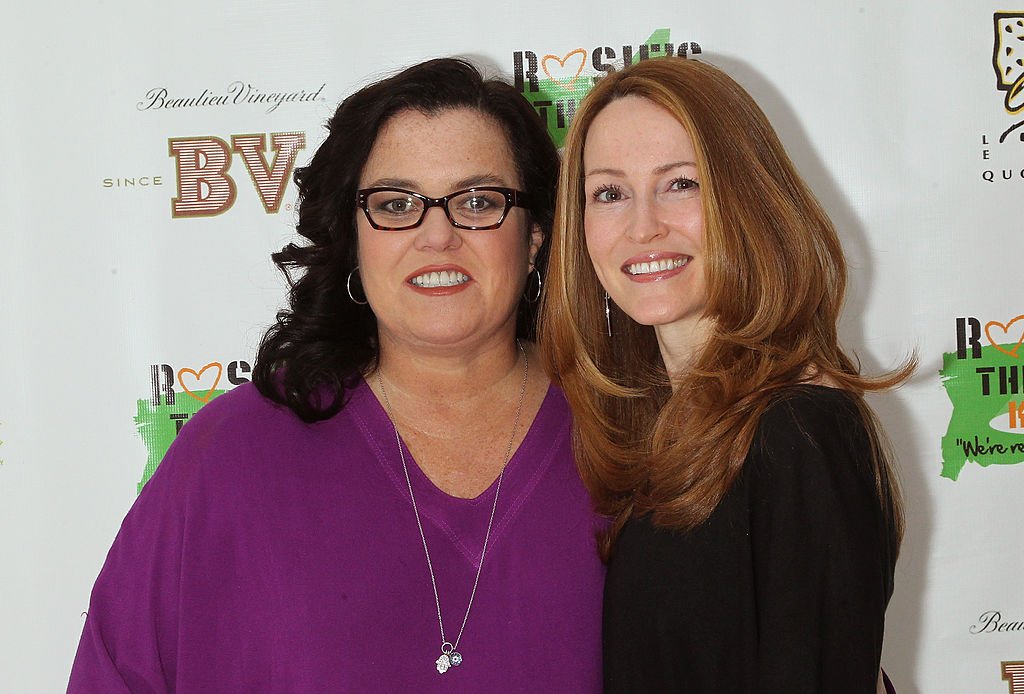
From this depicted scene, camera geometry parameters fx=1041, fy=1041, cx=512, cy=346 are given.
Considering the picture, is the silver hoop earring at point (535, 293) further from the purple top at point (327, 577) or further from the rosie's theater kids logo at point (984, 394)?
the rosie's theater kids logo at point (984, 394)

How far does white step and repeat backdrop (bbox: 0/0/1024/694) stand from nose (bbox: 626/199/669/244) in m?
0.80

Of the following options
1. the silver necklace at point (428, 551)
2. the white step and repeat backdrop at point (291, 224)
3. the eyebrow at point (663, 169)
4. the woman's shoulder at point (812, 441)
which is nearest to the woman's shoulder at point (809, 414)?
the woman's shoulder at point (812, 441)

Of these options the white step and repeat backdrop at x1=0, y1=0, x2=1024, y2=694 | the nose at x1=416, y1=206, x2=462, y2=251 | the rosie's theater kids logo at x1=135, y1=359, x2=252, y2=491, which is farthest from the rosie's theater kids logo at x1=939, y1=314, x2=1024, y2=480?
the rosie's theater kids logo at x1=135, y1=359, x2=252, y2=491

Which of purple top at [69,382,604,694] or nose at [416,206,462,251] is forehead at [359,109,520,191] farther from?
purple top at [69,382,604,694]

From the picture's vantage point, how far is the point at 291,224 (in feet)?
6.89

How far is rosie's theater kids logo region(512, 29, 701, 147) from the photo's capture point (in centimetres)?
205

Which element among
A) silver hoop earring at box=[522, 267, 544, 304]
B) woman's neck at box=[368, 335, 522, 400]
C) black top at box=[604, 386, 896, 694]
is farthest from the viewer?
silver hoop earring at box=[522, 267, 544, 304]

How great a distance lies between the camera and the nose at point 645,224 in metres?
1.31

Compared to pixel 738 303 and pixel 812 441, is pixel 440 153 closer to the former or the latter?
pixel 738 303

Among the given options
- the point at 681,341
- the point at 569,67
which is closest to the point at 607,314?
the point at 681,341

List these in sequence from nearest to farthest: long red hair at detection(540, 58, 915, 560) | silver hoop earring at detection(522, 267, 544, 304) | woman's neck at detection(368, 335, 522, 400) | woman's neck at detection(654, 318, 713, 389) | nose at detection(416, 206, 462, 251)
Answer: long red hair at detection(540, 58, 915, 560) → woman's neck at detection(654, 318, 713, 389) → nose at detection(416, 206, 462, 251) → woman's neck at detection(368, 335, 522, 400) → silver hoop earring at detection(522, 267, 544, 304)

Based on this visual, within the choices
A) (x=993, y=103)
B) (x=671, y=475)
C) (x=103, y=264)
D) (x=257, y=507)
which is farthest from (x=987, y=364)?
(x=103, y=264)

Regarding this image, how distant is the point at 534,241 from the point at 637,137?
1.20 ft

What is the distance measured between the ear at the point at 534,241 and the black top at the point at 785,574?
556 mm
